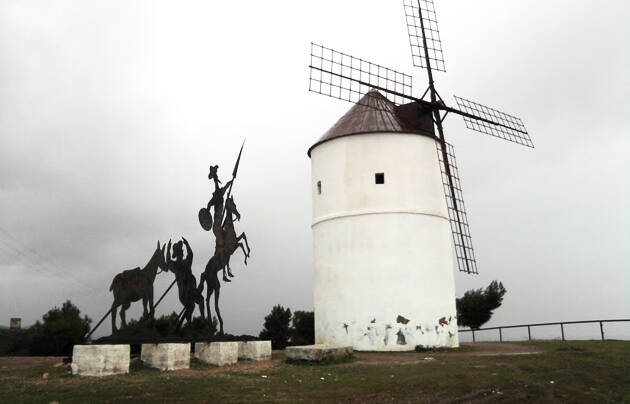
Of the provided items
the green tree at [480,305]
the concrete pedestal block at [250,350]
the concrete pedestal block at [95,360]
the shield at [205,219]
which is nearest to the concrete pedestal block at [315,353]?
the concrete pedestal block at [250,350]

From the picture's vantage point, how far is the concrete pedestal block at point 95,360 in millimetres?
11156

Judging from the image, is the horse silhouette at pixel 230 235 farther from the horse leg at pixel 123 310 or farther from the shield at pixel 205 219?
the horse leg at pixel 123 310

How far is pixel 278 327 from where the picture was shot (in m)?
25.9

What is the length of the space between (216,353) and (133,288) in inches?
100

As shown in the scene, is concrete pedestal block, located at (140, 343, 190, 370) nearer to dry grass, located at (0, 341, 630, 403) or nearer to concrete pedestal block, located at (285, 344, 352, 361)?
dry grass, located at (0, 341, 630, 403)

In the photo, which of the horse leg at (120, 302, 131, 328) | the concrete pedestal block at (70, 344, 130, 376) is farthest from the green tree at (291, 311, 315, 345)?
the concrete pedestal block at (70, 344, 130, 376)

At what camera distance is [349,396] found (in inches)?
368

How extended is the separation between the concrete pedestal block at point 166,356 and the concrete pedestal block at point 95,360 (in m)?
0.97

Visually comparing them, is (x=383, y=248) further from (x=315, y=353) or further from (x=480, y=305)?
(x=480, y=305)

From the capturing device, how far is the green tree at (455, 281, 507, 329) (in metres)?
28.4

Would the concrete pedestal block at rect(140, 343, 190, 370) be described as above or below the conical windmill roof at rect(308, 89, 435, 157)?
below

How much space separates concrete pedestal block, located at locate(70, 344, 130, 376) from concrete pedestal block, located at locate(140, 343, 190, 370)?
38.3 inches

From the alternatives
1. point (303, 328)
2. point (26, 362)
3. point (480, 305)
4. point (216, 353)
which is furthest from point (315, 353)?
point (480, 305)

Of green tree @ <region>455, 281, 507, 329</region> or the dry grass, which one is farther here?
green tree @ <region>455, 281, 507, 329</region>
